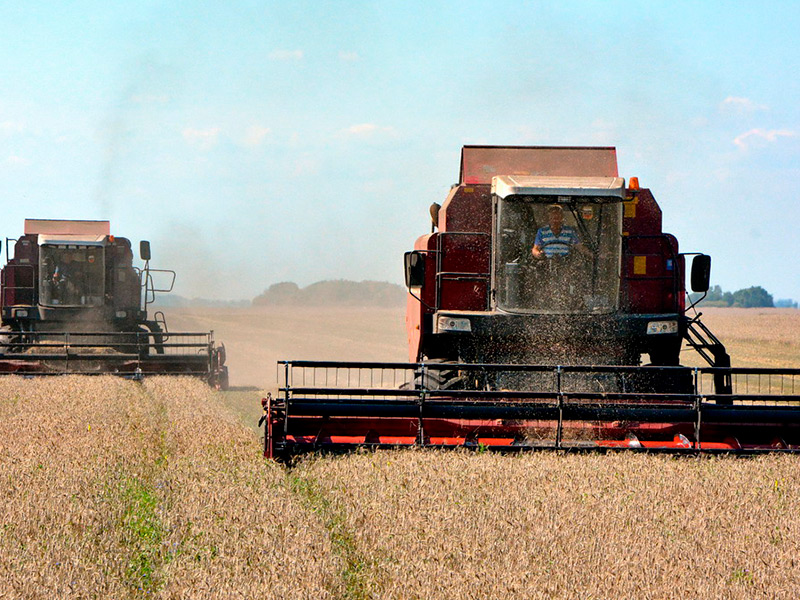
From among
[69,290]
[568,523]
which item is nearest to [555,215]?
[568,523]

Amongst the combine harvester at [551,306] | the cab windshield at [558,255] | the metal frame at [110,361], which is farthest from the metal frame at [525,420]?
the metal frame at [110,361]

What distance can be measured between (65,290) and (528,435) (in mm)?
13781

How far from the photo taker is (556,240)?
955 cm

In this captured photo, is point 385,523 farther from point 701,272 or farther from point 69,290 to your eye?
point 69,290

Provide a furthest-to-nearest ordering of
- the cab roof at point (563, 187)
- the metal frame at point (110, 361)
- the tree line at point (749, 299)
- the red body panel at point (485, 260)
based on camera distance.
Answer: the tree line at point (749, 299) → the metal frame at point (110, 361) → the red body panel at point (485, 260) → the cab roof at point (563, 187)

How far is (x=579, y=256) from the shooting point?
9.62 meters

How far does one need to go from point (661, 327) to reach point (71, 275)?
543 inches

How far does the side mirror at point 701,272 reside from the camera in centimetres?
962

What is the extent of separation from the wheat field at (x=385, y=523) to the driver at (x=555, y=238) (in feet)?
7.65

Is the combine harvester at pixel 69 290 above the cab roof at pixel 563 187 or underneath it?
underneath

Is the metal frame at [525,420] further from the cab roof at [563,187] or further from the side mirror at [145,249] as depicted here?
the side mirror at [145,249]

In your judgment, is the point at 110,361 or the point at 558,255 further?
the point at 110,361

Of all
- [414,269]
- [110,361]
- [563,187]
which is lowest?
[110,361]

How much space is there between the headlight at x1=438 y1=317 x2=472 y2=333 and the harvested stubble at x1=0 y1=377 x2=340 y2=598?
212 centimetres
